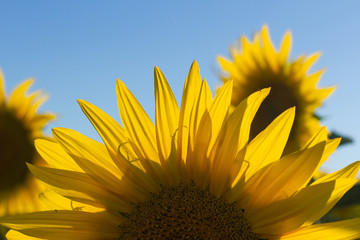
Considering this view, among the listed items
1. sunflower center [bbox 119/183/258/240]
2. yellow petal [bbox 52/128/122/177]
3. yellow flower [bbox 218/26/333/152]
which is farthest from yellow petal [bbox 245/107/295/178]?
yellow flower [bbox 218/26/333/152]

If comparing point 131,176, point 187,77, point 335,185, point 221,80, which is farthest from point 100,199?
point 221,80

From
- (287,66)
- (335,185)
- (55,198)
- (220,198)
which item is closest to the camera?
(335,185)

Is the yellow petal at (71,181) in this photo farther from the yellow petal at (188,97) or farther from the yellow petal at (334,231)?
the yellow petal at (334,231)

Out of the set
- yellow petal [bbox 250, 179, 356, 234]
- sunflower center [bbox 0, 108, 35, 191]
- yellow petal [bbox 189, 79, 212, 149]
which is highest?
sunflower center [bbox 0, 108, 35, 191]

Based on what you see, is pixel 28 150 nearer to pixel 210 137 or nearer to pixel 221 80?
pixel 221 80

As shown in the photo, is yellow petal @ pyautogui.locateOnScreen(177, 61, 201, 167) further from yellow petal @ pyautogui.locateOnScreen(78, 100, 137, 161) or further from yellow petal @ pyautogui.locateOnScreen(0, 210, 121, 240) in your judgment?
yellow petal @ pyautogui.locateOnScreen(0, 210, 121, 240)
